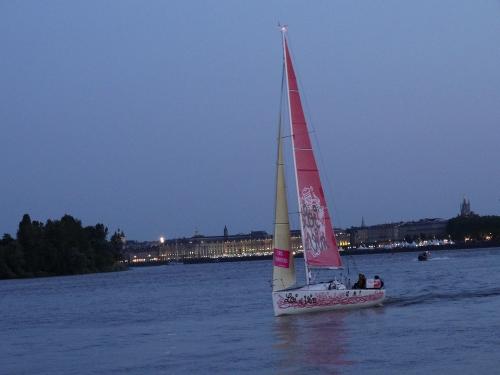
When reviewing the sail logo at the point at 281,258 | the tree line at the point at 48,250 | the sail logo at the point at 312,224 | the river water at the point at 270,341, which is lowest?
the river water at the point at 270,341

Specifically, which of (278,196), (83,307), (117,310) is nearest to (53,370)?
(278,196)

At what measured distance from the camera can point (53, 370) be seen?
89.0 ft

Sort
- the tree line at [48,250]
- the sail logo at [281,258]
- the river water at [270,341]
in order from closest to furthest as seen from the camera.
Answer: the river water at [270,341], the sail logo at [281,258], the tree line at [48,250]

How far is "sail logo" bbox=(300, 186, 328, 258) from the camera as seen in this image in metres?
38.2

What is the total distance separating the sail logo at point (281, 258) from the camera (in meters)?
36.8

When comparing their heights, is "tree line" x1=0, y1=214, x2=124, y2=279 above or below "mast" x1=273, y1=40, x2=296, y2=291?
above

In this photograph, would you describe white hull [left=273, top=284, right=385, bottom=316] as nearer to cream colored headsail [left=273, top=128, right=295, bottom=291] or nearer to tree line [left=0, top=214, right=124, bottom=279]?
cream colored headsail [left=273, top=128, right=295, bottom=291]

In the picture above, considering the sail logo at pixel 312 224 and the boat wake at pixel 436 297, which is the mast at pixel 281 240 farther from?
the boat wake at pixel 436 297

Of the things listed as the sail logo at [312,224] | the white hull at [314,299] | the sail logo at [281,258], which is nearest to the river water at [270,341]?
the white hull at [314,299]

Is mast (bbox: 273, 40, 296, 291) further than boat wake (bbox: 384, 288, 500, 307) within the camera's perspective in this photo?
No

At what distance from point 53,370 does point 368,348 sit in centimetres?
793

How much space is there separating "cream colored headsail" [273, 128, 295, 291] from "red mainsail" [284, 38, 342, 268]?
2.91 feet

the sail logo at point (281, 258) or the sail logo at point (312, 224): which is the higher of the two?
the sail logo at point (312, 224)

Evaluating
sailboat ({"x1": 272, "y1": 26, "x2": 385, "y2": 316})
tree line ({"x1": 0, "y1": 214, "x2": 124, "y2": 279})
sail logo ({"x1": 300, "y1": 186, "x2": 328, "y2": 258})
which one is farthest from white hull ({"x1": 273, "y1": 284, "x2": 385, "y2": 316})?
tree line ({"x1": 0, "y1": 214, "x2": 124, "y2": 279})
